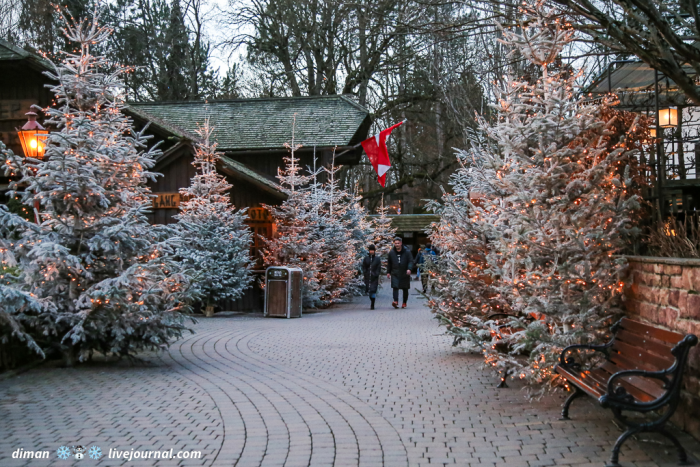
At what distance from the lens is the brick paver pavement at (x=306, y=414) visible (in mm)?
5586

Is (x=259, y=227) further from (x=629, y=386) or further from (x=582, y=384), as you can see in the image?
(x=629, y=386)

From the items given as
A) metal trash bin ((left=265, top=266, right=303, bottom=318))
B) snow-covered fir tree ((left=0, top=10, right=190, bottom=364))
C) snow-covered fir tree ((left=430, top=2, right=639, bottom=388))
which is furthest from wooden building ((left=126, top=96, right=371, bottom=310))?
snow-covered fir tree ((left=430, top=2, right=639, bottom=388))

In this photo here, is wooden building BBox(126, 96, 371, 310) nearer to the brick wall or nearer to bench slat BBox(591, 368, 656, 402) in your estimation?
the brick wall

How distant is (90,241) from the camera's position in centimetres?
961

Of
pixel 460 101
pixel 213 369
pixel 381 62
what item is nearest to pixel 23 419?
pixel 213 369

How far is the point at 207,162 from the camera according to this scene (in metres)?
19.2

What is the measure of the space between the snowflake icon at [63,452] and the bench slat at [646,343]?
4.78 metres

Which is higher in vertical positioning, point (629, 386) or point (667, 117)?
point (667, 117)

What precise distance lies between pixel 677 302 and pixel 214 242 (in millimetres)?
13779

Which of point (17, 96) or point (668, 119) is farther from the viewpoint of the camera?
point (17, 96)

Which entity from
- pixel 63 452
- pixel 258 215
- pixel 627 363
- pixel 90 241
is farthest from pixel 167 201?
pixel 627 363

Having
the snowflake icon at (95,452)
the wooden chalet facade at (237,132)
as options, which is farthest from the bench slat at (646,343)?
the wooden chalet facade at (237,132)

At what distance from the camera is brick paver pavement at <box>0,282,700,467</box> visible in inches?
220

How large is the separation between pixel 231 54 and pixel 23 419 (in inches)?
1210
